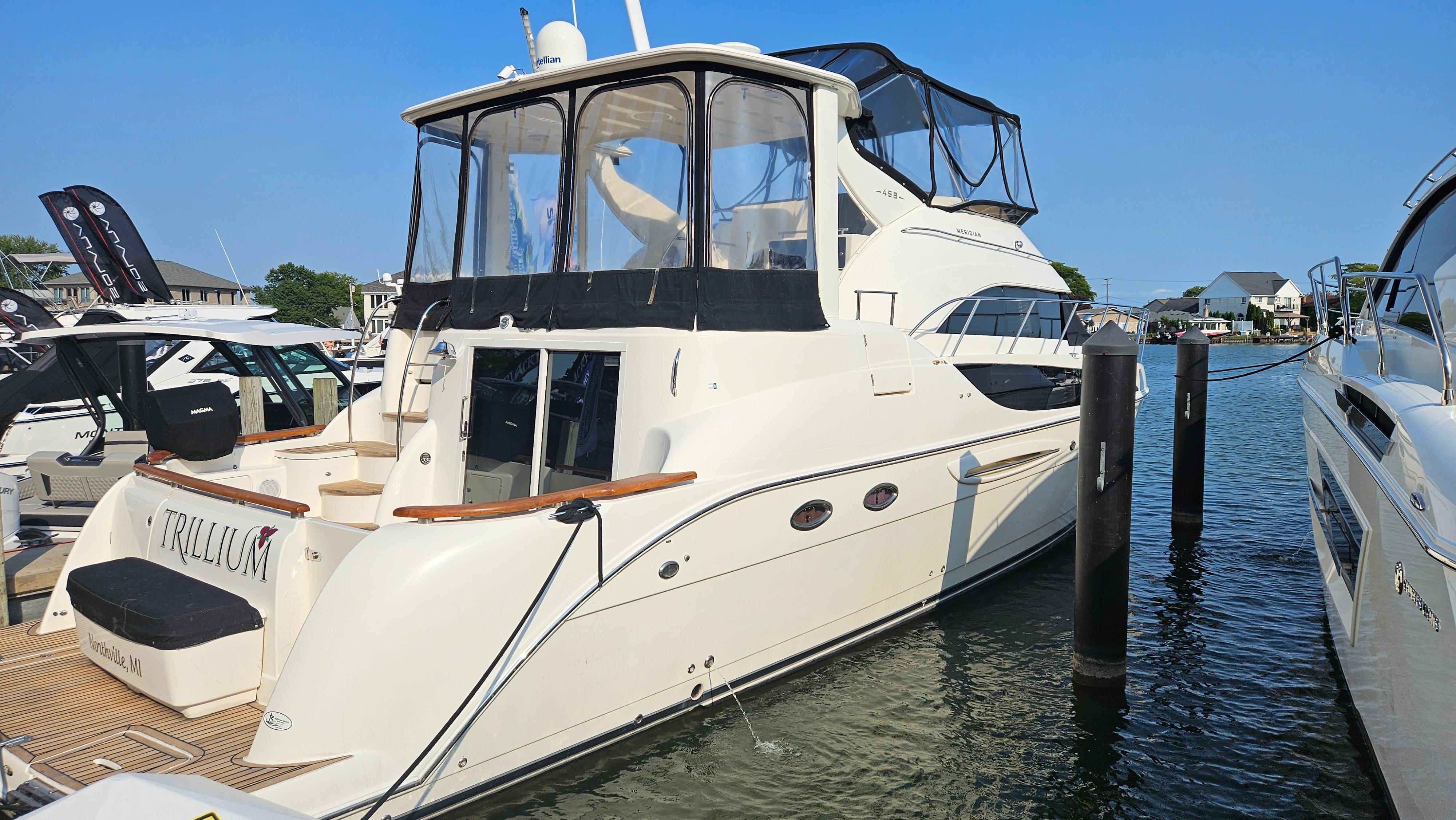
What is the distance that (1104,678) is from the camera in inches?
213

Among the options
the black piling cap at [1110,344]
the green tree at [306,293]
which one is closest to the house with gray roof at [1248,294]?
the green tree at [306,293]

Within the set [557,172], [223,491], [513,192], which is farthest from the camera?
[513,192]

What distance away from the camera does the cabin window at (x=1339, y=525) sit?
4449mm

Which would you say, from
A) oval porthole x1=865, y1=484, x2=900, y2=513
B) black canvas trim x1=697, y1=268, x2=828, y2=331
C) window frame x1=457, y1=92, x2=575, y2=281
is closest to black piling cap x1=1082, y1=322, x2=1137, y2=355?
oval porthole x1=865, y1=484, x2=900, y2=513

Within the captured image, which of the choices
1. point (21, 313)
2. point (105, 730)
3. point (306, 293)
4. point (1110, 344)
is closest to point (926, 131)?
point (1110, 344)

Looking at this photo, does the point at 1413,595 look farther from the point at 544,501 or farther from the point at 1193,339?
the point at 1193,339

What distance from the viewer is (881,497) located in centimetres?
554

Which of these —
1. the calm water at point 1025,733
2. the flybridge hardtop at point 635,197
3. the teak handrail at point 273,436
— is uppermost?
the flybridge hardtop at point 635,197

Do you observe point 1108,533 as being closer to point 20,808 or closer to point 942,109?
point 942,109

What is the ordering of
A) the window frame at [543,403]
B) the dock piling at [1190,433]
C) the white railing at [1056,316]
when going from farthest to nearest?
the dock piling at [1190,433] → the white railing at [1056,316] → the window frame at [543,403]

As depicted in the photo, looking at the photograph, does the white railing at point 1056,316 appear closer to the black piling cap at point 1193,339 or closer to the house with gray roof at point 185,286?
the black piling cap at point 1193,339

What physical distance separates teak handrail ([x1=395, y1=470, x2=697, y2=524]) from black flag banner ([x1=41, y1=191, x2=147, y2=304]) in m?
14.9

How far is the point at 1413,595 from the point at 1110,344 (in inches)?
86.9

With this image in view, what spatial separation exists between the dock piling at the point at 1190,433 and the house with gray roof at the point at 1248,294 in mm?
69998
